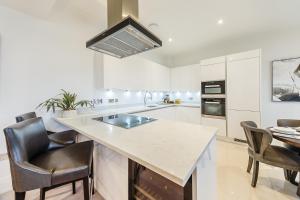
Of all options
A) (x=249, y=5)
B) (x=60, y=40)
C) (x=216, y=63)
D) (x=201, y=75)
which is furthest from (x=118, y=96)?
(x=249, y=5)

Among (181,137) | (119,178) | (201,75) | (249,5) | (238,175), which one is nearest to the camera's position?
(181,137)

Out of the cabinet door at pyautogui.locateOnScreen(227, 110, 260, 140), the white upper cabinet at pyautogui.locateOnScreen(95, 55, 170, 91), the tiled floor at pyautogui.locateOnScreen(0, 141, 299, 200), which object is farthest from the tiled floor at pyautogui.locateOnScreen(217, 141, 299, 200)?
the white upper cabinet at pyautogui.locateOnScreen(95, 55, 170, 91)

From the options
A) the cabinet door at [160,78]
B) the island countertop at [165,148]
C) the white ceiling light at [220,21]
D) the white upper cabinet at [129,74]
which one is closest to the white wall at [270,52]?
the white ceiling light at [220,21]

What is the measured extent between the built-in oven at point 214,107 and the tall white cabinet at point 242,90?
13cm

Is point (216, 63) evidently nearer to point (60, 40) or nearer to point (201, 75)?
point (201, 75)

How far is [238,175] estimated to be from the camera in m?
2.04

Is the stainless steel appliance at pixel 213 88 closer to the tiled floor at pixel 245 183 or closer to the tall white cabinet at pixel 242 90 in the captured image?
the tall white cabinet at pixel 242 90

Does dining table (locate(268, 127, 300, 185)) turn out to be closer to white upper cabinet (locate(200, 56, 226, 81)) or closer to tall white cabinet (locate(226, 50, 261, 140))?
tall white cabinet (locate(226, 50, 261, 140))

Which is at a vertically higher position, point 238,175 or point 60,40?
point 60,40

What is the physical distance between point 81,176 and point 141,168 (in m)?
0.46

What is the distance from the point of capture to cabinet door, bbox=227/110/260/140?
303 cm

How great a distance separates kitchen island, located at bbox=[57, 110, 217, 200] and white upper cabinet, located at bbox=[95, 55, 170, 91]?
4.99 feet

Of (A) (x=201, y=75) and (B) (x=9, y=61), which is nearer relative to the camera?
(B) (x=9, y=61)

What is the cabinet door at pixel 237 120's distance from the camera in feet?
9.94
